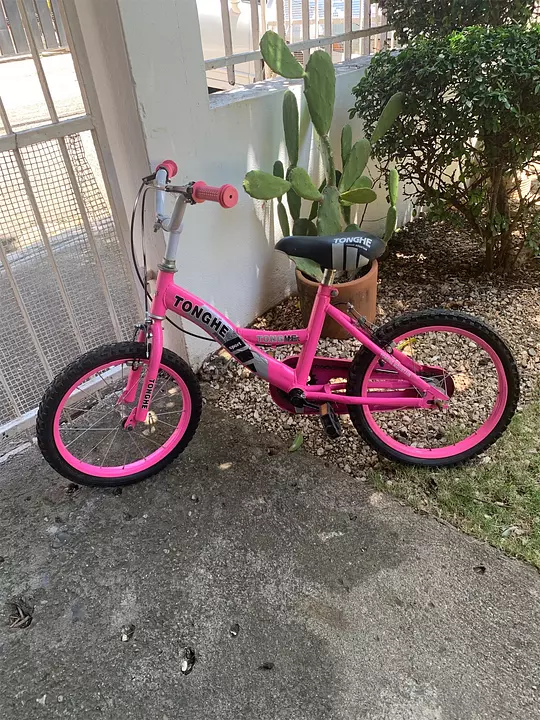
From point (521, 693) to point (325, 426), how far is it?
1030mm

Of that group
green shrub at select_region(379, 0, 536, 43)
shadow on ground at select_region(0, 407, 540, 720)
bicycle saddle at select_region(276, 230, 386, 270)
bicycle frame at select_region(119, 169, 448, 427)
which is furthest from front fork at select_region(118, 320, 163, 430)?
green shrub at select_region(379, 0, 536, 43)

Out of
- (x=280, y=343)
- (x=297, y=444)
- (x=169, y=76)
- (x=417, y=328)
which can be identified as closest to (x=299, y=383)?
(x=280, y=343)

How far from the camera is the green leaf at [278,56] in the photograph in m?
2.16

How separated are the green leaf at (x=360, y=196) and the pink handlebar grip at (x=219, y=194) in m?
1.15

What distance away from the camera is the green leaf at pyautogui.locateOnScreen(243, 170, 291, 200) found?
220 centimetres

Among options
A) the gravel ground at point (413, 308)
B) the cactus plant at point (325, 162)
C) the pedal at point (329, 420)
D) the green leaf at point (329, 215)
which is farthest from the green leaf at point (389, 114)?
the pedal at point (329, 420)

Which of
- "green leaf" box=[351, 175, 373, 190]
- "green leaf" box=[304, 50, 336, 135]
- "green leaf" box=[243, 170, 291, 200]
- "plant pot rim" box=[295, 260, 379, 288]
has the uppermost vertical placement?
"green leaf" box=[304, 50, 336, 135]

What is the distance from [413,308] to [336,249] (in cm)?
151

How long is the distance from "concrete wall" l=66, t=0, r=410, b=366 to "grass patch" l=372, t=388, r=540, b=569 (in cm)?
124

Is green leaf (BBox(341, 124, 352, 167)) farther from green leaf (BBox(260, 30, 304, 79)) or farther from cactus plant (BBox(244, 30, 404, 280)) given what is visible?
green leaf (BBox(260, 30, 304, 79))

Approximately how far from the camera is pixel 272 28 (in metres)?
2.81

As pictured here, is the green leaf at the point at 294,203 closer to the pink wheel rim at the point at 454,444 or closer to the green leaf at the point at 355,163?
the green leaf at the point at 355,163

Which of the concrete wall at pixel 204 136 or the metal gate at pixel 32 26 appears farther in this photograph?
the concrete wall at pixel 204 136

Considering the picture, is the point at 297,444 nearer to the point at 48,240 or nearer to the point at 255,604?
the point at 255,604
